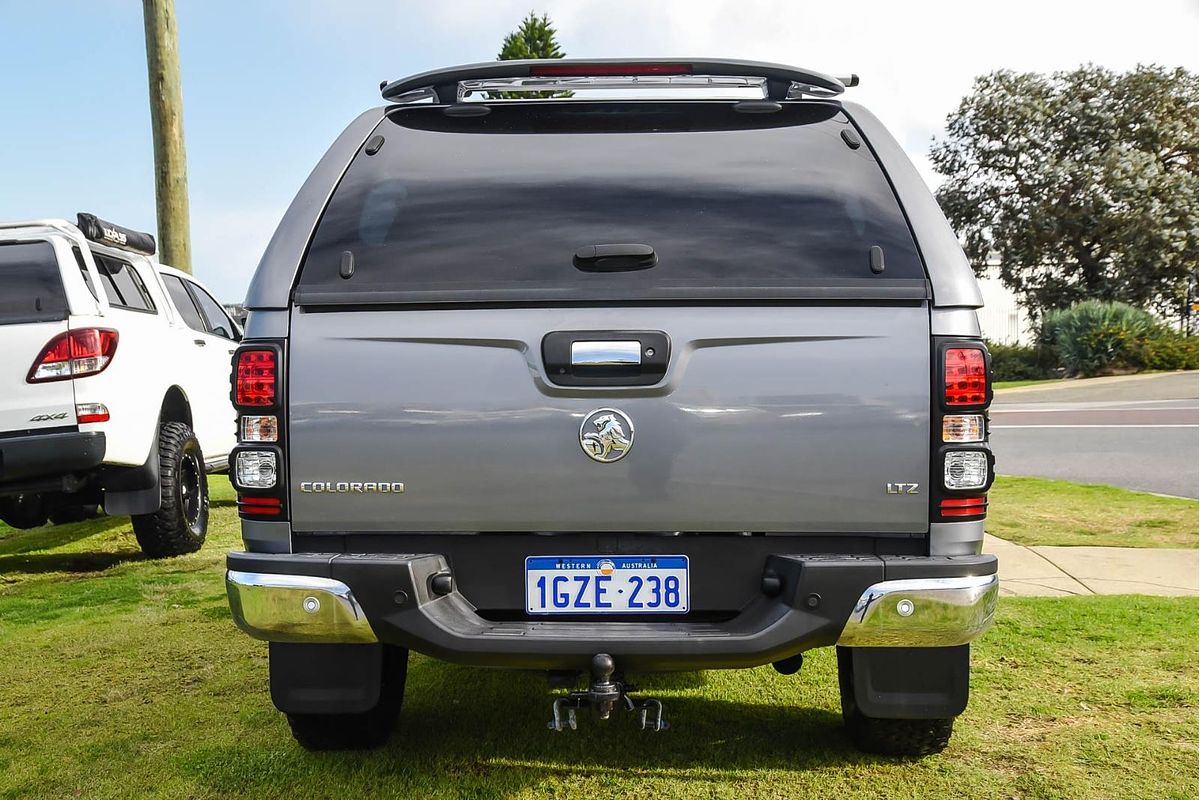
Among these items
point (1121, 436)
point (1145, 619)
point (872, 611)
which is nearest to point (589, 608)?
point (872, 611)

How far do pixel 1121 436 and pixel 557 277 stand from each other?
13.0 m

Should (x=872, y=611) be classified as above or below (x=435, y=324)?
below

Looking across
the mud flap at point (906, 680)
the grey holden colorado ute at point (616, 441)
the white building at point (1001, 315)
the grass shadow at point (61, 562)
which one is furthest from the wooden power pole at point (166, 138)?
the white building at point (1001, 315)

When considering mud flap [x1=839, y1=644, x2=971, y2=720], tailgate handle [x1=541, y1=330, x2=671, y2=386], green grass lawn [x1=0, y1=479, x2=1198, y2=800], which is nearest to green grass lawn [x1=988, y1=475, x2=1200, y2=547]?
green grass lawn [x1=0, y1=479, x2=1198, y2=800]

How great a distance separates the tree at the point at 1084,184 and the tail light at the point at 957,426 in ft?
98.7

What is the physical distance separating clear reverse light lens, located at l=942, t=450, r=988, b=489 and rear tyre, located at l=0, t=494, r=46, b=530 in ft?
20.7

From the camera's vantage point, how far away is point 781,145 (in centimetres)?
305

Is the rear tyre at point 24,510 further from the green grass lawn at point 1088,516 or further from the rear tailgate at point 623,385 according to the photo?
the green grass lawn at point 1088,516

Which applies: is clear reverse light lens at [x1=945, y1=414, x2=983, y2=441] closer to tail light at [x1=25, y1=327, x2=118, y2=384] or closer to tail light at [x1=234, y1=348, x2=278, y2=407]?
tail light at [x1=234, y1=348, x2=278, y2=407]

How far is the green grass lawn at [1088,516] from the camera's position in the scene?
7.12 m

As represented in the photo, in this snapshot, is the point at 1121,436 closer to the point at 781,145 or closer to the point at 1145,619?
the point at 1145,619

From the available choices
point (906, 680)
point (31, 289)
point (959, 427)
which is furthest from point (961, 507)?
point (31, 289)

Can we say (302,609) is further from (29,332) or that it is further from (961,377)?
(29,332)

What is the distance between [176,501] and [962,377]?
5.43 meters
